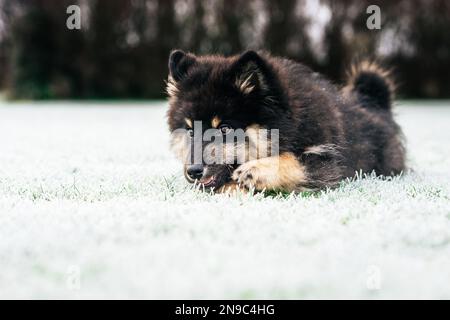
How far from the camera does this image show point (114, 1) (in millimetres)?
20250

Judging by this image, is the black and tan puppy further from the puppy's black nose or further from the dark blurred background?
the dark blurred background

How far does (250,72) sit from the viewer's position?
3.52 metres

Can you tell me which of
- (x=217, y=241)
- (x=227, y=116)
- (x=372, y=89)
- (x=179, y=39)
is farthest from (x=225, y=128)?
(x=179, y=39)

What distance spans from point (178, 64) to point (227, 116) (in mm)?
679

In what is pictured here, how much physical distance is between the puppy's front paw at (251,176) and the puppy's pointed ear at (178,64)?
0.87 meters

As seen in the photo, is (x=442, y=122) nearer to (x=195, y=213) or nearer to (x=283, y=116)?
(x=283, y=116)

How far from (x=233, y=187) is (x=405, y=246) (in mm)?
1352

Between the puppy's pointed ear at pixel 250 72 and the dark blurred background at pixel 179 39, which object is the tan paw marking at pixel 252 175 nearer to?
the puppy's pointed ear at pixel 250 72

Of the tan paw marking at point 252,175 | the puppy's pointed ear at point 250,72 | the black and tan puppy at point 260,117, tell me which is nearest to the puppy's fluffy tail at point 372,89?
the black and tan puppy at point 260,117

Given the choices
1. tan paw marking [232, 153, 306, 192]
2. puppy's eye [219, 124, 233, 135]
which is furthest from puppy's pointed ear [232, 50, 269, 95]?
tan paw marking [232, 153, 306, 192]

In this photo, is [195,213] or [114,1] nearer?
[195,213]

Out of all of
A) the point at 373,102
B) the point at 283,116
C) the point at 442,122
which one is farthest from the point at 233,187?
the point at 442,122

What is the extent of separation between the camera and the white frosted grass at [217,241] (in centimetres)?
201

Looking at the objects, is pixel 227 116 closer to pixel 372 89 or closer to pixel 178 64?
pixel 178 64
